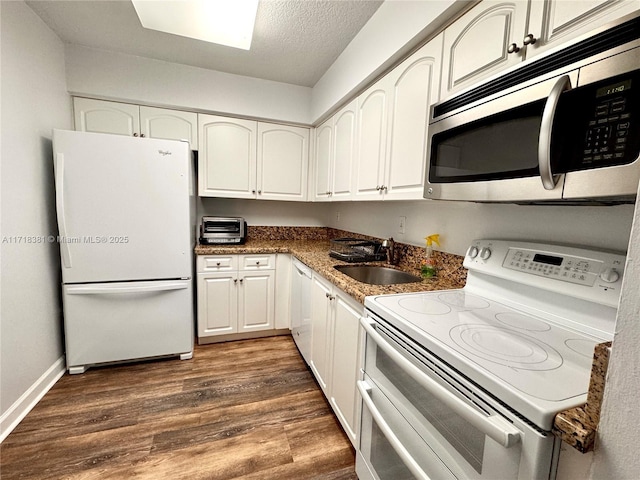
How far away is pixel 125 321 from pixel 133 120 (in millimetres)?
1672

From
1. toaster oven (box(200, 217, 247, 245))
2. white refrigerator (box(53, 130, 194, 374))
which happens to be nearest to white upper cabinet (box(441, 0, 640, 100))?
white refrigerator (box(53, 130, 194, 374))

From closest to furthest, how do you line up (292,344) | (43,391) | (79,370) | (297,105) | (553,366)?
1. (553,366)
2. (43,391)
3. (79,370)
4. (292,344)
5. (297,105)

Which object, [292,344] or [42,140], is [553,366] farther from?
[42,140]

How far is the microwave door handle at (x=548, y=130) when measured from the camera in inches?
26.3

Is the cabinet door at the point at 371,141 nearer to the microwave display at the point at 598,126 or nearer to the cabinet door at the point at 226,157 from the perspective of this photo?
the microwave display at the point at 598,126

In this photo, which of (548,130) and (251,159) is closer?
(548,130)

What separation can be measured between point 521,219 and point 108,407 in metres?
2.49

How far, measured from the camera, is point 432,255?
1647 mm

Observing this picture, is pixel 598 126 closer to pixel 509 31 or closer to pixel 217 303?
pixel 509 31

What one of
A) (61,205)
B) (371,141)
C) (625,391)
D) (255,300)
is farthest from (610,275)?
(61,205)

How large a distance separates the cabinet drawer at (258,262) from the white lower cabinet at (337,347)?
2.49 ft

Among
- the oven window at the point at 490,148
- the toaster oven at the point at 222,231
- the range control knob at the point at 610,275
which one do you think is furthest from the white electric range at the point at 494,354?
the toaster oven at the point at 222,231

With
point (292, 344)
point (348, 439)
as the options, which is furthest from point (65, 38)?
point (348, 439)

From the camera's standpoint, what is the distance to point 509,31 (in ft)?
3.09
